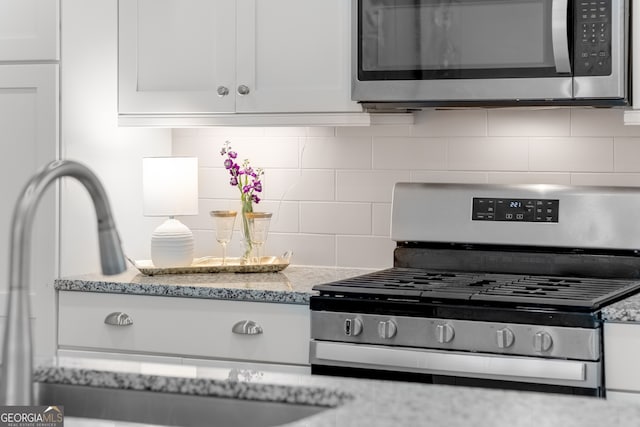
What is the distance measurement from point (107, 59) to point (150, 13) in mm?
Result: 215

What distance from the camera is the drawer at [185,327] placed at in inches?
113

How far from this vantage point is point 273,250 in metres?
3.56

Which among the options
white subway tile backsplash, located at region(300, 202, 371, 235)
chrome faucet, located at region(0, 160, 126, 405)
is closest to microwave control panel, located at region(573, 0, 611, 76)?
white subway tile backsplash, located at region(300, 202, 371, 235)

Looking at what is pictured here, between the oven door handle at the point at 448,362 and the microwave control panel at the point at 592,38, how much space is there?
83cm

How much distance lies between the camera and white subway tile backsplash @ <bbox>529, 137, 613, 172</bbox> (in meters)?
3.15

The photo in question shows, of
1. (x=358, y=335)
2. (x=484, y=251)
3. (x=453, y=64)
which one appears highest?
(x=453, y=64)

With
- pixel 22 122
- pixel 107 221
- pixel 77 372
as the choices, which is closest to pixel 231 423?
pixel 77 372

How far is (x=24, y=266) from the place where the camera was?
1.29 metres

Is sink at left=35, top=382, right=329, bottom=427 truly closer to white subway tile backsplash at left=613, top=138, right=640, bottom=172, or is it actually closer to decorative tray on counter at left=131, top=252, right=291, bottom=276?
decorative tray on counter at left=131, top=252, right=291, bottom=276

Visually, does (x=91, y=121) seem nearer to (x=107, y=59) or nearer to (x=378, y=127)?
(x=107, y=59)

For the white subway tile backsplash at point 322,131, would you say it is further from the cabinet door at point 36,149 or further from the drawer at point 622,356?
the drawer at point 622,356

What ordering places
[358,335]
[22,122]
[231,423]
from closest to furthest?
[231,423] → [358,335] → [22,122]

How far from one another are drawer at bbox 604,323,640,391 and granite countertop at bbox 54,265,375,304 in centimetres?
81

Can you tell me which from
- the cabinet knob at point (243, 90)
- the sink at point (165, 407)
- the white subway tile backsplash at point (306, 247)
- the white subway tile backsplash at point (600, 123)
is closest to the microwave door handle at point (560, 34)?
the white subway tile backsplash at point (600, 123)
